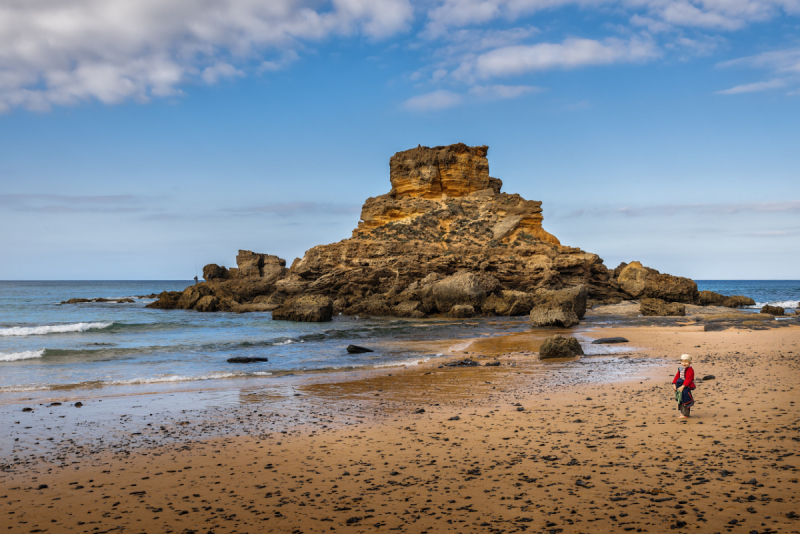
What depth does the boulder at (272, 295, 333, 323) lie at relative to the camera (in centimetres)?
3344

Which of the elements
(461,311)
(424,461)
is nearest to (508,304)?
(461,311)

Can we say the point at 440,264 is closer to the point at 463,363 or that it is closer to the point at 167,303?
the point at 167,303

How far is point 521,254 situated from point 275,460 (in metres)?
42.5

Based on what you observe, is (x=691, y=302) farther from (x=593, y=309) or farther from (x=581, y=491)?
(x=581, y=491)

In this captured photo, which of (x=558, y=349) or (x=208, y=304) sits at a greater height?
(x=208, y=304)

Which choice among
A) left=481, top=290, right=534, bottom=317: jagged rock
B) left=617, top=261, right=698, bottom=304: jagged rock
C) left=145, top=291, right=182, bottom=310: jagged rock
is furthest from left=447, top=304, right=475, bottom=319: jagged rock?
left=145, top=291, right=182, bottom=310: jagged rock

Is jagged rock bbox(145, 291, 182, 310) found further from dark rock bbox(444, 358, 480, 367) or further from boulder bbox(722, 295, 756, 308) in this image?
boulder bbox(722, 295, 756, 308)

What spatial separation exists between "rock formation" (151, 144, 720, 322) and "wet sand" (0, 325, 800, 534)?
2478 centimetres

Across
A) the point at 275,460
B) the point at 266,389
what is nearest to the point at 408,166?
the point at 266,389

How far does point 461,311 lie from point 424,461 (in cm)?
2838

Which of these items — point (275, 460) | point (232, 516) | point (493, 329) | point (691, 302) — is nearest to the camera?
point (232, 516)

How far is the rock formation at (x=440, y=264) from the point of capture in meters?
36.6

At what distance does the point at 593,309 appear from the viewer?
3741cm

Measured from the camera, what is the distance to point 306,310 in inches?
1325
